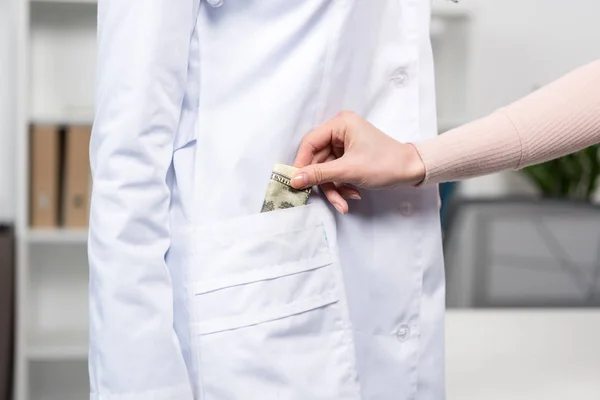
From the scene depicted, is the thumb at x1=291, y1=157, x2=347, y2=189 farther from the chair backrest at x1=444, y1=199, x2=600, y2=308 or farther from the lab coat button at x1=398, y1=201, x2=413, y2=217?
the chair backrest at x1=444, y1=199, x2=600, y2=308

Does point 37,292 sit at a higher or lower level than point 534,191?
lower

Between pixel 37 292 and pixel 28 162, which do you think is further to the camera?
pixel 37 292

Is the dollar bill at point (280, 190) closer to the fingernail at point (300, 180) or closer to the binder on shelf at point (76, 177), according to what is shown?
the fingernail at point (300, 180)

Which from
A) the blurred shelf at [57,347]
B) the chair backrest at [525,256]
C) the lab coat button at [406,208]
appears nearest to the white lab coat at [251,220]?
the lab coat button at [406,208]

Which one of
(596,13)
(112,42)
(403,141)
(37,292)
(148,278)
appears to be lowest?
(37,292)

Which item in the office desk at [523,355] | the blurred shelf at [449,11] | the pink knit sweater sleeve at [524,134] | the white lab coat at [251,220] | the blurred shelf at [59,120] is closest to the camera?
the white lab coat at [251,220]

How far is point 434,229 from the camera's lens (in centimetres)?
105

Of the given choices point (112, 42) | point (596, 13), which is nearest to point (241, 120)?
point (112, 42)

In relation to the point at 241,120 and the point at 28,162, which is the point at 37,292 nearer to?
the point at 28,162

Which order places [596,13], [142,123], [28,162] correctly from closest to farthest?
[142,123]
[28,162]
[596,13]

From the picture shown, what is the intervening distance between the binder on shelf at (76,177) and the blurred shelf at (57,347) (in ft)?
1.36

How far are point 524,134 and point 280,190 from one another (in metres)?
0.32

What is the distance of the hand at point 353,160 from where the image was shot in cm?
95

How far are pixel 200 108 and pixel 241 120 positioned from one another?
51 mm
